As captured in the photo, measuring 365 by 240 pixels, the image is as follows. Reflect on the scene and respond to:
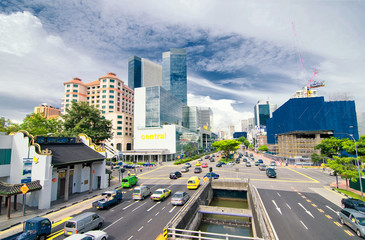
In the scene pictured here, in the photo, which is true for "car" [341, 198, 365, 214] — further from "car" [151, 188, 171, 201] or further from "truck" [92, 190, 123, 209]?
"truck" [92, 190, 123, 209]

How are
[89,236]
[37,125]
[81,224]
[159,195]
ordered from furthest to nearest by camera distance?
[37,125] → [159,195] → [81,224] → [89,236]

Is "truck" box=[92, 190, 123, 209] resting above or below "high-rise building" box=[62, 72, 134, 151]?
below

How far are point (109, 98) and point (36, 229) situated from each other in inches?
4248

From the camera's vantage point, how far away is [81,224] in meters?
16.3

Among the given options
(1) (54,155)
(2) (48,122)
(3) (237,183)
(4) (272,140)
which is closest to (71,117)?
(2) (48,122)

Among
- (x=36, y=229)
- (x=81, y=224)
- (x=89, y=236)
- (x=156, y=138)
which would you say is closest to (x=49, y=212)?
(x=36, y=229)

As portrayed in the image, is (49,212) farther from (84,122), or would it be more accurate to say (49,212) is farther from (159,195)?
(84,122)

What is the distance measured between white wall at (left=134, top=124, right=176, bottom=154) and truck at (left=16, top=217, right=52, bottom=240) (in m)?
68.2

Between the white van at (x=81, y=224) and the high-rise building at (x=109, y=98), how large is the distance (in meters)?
88.5

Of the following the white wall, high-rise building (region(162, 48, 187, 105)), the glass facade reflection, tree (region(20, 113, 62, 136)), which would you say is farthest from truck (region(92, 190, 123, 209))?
high-rise building (region(162, 48, 187, 105))

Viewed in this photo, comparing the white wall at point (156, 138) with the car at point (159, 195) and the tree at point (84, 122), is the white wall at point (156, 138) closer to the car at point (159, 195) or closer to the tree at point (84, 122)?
the tree at point (84, 122)

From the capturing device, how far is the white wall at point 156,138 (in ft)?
277

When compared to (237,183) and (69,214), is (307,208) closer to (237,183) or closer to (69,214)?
(237,183)

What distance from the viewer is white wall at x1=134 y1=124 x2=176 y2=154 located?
3329 inches
